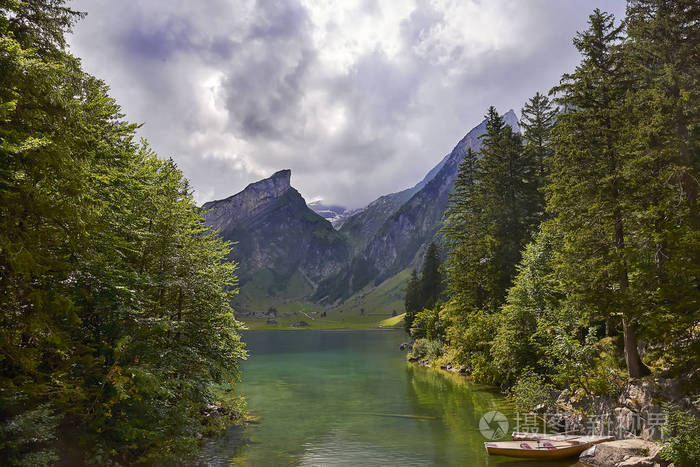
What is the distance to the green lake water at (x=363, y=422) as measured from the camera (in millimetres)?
20812

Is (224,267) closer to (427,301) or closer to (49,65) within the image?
(49,65)

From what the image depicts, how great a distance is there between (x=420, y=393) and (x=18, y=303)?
112 feet

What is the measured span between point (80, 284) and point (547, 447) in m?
20.9

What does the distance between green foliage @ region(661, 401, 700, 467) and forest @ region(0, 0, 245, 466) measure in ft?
59.6

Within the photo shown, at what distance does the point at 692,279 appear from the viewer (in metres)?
16.4

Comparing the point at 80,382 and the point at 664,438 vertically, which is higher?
the point at 80,382

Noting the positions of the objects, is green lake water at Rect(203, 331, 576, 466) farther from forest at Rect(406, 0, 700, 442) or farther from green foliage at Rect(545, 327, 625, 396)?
forest at Rect(406, 0, 700, 442)

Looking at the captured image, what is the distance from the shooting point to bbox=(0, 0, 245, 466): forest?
1055cm

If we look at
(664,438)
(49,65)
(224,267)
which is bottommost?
→ (664,438)

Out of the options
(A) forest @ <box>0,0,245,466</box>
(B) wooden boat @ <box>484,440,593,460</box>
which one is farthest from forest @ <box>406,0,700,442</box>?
(A) forest @ <box>0,0,245,466</box>

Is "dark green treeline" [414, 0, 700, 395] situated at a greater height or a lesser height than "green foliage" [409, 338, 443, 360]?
greater

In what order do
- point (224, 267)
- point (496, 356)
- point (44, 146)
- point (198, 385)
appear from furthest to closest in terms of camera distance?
point (496, 356) → point (224, 267) → point (198, 385) → point (44, 146)

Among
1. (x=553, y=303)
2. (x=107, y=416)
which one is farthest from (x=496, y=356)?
(x=107, y=416)

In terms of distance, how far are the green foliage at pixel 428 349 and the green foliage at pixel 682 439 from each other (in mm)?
42650
